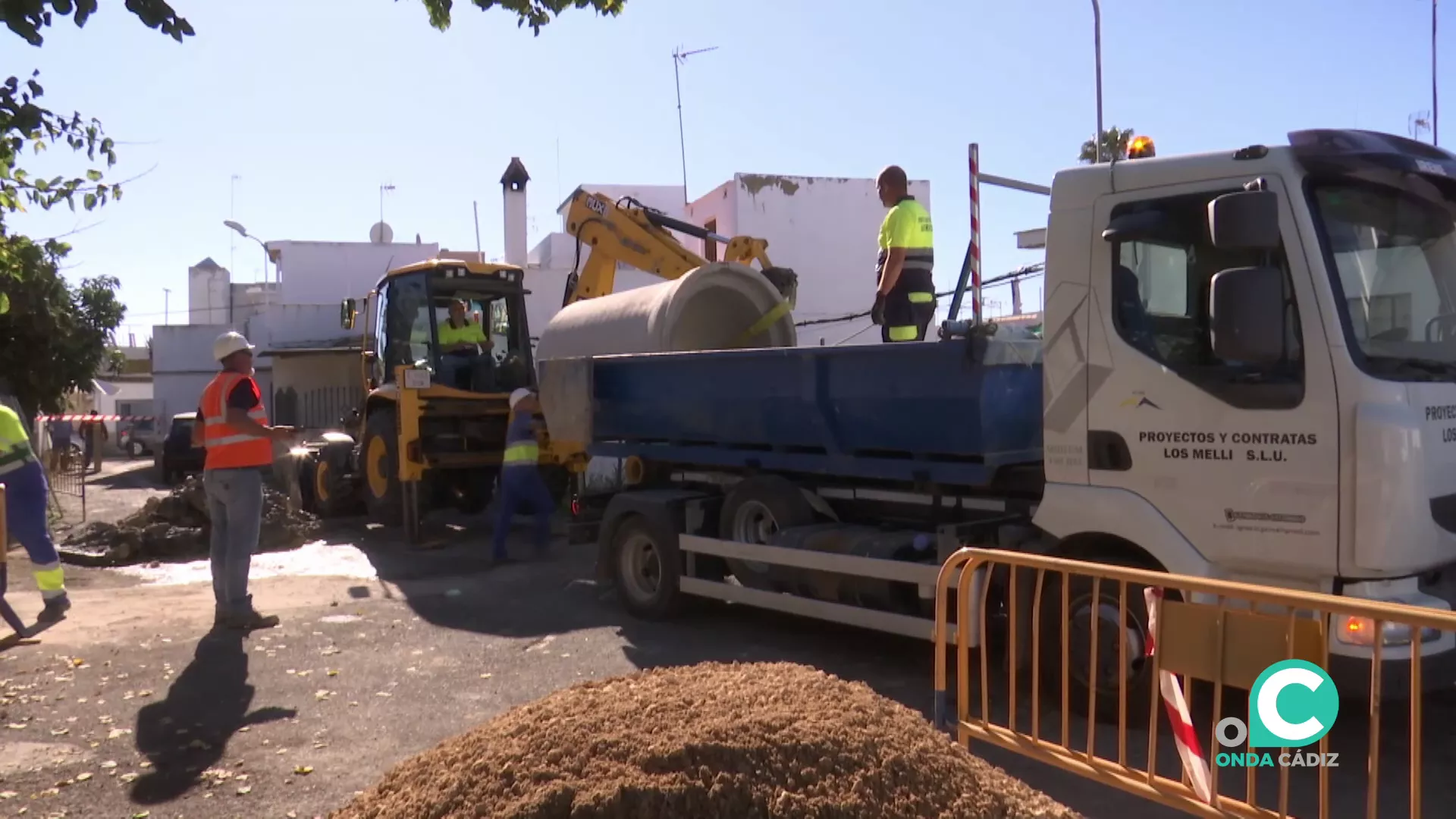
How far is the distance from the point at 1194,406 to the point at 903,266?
9.78ft

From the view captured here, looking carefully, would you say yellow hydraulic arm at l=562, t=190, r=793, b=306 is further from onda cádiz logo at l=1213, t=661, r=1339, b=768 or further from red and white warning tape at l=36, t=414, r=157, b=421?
red and white warning tape at l=36, t=414, r=157, b=421

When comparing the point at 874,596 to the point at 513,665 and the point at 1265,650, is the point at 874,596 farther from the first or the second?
the point at 1265,650

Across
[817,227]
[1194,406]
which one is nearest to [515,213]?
[817,227]

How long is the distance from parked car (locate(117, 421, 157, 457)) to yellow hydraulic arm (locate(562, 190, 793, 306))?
2790 centimetres

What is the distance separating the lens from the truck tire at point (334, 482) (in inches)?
532

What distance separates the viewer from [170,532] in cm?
1149

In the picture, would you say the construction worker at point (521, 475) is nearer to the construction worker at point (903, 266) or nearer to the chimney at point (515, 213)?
the construction worker at point (903, 266)

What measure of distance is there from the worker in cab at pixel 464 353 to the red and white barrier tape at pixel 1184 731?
984 centimetres

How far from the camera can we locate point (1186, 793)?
3.48 meters

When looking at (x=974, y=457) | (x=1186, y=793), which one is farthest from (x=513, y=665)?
(x=1186, y=793)

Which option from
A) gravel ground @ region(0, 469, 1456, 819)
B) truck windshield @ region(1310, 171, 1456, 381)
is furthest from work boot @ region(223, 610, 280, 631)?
truck windshield @ region(1310, 171, 1456, 381)

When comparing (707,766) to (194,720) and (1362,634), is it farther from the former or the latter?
(194,720)

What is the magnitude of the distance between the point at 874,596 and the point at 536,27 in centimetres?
340

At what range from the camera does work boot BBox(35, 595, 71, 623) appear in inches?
316
